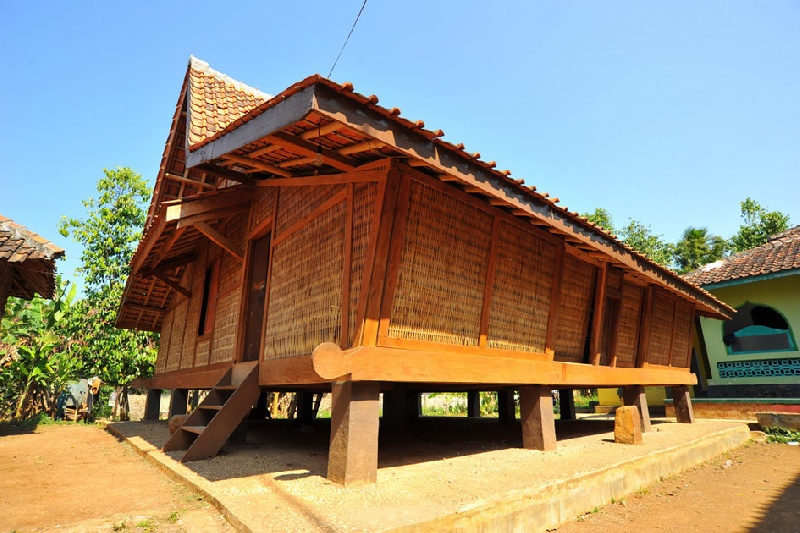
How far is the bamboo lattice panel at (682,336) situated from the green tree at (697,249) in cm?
2242

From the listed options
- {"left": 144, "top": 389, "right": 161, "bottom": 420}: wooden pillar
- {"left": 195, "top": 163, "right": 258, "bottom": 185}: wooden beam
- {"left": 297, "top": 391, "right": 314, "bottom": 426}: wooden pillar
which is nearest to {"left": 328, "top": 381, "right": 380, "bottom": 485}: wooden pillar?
{"left": 195, "top": 163, "right": 258, "bottom": 185}: wooden beam

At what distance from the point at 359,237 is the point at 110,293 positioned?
48.4ft

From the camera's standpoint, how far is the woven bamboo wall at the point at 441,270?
4.28 m

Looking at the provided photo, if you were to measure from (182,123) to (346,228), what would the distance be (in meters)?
4.89

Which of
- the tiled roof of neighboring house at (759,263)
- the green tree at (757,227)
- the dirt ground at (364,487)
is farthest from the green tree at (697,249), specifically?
the dirt ground at (364,487)

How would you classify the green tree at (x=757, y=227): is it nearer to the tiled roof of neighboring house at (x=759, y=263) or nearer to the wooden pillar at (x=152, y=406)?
the tiled roof of neighboring house at (x=759, y=263)

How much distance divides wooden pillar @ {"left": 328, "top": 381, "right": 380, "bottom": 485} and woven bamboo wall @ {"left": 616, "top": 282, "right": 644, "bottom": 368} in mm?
5150

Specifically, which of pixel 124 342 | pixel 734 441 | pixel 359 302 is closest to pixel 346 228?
pixel 359 302

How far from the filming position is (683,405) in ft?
32.3

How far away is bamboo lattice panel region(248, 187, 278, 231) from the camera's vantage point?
6331 mm

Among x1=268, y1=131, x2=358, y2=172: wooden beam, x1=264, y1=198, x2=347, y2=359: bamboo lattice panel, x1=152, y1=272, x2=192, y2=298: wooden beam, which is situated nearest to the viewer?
x1=268, y1=131, x2=358, y2=172: wooden beam

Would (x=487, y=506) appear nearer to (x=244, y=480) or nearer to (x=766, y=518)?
(x=244, y=480)

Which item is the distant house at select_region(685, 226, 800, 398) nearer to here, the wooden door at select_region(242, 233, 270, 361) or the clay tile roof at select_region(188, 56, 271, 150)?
the wooden door at select_region(242, 233, 270, 361)

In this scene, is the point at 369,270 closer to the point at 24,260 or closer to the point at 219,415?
the point at 219,415
